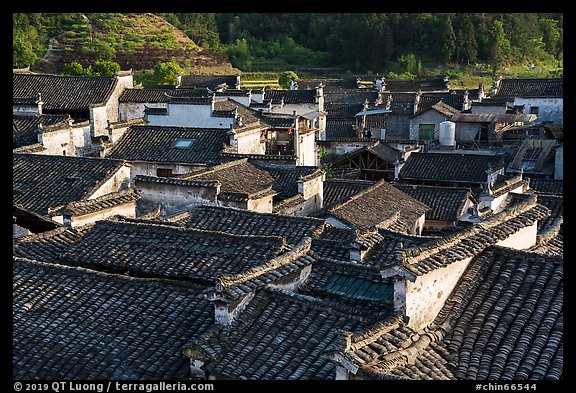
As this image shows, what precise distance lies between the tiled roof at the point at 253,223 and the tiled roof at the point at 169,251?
277 centimetres

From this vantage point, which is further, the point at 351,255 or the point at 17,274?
the point at 351,255

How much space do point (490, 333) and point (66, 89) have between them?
37363 millimetres

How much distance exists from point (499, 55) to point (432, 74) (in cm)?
908

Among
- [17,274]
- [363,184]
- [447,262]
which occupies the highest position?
[447,262]

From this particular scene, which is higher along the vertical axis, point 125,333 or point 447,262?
point 447,262

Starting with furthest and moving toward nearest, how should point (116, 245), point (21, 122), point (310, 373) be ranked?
point (21, 122) → point (116, 245) → point (310, 373)

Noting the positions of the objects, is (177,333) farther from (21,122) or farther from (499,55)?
(499,55)

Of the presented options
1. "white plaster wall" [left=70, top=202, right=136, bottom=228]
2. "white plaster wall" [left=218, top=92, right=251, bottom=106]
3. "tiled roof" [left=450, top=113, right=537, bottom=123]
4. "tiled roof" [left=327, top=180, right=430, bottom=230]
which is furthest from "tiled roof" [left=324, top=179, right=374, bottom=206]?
"white plaster wall" [left=218, top=92, right=251, bottom=106]

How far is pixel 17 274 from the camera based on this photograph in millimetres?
11961

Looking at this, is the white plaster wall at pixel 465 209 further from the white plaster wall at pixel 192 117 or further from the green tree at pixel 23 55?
the green tree at pixel 23 55

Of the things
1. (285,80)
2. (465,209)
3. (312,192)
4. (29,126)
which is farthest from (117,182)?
(285,80)

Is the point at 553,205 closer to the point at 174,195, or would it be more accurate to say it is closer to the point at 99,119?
the point at 174,195

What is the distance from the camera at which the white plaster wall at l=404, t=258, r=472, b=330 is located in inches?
365
